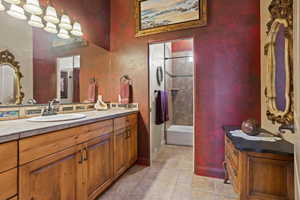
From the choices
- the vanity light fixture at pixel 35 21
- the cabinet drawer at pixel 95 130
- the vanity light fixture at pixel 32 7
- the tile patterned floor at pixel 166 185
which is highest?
the vanity light fixture at pixel 32 7

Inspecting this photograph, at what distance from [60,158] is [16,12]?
1.53 meters

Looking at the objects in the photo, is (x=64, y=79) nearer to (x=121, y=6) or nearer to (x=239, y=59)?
(x=121, y=6)

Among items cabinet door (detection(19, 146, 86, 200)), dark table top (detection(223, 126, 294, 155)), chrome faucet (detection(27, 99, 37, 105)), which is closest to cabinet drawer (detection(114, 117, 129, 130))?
cabinet door (detection(19, 146, 86, 200))

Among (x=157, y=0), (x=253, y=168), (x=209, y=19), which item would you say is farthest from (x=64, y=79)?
(x=253, y=168)

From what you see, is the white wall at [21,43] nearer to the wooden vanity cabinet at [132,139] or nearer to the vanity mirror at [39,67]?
the vanity mirror at [39,67]

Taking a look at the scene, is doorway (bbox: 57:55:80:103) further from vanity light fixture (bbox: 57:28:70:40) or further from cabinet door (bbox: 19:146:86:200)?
cabinet door (bbox: 19:146:86:200)

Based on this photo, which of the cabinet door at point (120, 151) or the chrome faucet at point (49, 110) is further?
the cabinet door at point (120, 151)

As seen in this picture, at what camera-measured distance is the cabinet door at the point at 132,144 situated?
2.31 metres

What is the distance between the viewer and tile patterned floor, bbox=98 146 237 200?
173cm

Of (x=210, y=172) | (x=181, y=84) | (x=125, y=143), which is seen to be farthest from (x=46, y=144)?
(x=181, y=84)

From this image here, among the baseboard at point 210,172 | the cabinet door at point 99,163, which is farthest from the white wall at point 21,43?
the baseboard at point 210,172

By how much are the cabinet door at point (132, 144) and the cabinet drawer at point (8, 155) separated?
58.4 inches

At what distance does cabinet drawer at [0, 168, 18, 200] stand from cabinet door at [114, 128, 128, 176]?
1.10 m

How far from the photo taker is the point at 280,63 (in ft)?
4.74
